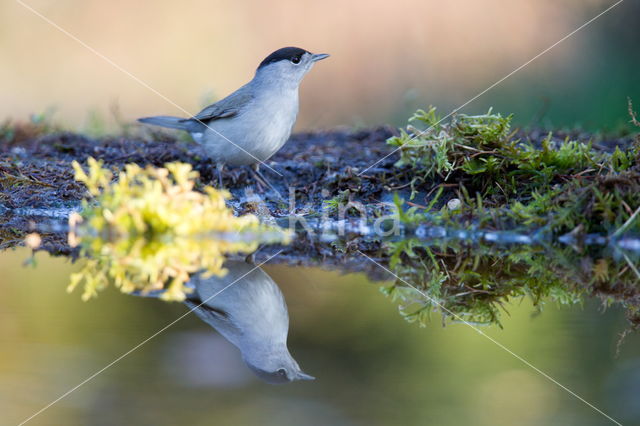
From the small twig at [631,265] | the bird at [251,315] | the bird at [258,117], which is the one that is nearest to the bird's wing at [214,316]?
the bird at [251,315]

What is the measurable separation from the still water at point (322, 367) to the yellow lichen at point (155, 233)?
1.05ft

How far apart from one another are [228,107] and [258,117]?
0.45 metres

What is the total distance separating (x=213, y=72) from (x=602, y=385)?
39.2 feet

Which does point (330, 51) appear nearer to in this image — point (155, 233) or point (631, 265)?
point (155, 233)

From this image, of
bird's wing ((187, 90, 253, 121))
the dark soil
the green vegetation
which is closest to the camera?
the green vegetation

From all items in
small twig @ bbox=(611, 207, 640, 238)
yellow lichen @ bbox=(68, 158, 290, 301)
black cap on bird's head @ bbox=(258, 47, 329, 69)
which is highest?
black cap on bird's head @ bbox=(258, 47, 329, 69)

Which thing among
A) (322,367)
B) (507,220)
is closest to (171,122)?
(507,220)

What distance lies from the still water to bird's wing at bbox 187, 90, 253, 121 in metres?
3.38

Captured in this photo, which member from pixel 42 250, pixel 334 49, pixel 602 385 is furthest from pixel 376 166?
pixel 334 49

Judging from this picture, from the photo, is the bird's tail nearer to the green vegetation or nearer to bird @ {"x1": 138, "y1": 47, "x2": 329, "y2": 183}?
bird @ {"x1": 138, "y1": 47, "x2": 329, "y2": 183}

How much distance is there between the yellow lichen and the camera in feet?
12.6

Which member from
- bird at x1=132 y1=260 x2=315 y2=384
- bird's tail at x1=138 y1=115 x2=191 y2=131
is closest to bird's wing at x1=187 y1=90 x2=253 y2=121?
bird's tail at x1=138 y1=115 x2=191 y2=131

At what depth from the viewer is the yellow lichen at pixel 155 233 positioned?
3.83m

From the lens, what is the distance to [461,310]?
3.40m
